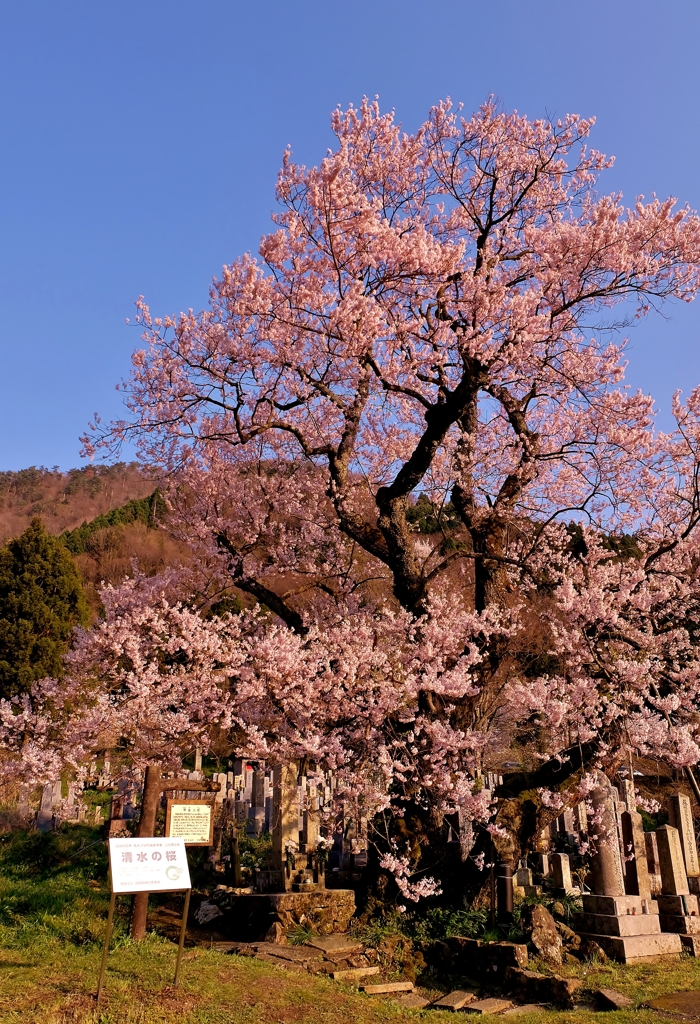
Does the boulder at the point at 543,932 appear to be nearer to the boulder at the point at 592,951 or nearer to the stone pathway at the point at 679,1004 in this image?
the boulder at the point at 592,951

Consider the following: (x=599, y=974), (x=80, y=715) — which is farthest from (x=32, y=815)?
(x=599, y=974)

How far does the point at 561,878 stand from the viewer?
1066cm

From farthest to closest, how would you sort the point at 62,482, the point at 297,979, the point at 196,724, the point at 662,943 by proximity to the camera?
1. the point at 62,482
2. the point at 196,724
3. the point at 662,943
4. the point at 297,979

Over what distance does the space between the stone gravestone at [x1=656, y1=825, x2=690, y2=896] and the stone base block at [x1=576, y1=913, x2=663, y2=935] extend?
0.83 m

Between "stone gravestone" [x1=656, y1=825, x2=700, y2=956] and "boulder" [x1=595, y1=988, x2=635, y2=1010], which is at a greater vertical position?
"stone gravestone" [x1=656, y1=825, x2=700, y2=956]

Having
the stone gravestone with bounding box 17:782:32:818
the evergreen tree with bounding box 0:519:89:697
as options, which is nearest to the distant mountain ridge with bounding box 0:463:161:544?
the evergreen tree with bounding box 0:519:89:697

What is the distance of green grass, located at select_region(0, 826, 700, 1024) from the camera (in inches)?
227

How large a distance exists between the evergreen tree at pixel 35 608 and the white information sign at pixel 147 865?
610 inches

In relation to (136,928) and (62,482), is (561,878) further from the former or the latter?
(62,482)

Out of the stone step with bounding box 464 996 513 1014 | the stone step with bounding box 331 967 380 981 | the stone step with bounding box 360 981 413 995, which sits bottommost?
the stone step with bounding box 464 996 513 1014

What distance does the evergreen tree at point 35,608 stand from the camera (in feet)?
67.5

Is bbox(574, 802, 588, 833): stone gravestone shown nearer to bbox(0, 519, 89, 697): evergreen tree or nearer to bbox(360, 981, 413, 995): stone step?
bbox(360, 981, 413, 995): stone step

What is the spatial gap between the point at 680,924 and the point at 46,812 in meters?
11.3

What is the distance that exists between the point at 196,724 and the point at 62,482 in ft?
183
